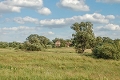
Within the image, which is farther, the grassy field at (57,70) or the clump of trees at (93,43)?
the clump of trees at (93,43)

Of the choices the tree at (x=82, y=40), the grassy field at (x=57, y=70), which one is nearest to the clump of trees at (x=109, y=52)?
the grassy field at (x=57, y=70)

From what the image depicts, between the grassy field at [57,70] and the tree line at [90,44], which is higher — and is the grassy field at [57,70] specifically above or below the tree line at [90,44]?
below

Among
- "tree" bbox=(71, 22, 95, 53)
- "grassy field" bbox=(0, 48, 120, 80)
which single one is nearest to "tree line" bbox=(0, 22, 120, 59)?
"tree" bbox=(71, 22, 95, 53)

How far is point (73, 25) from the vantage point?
74750 millimetres

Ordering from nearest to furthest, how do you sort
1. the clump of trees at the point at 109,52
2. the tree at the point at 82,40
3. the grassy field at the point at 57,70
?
1. the grassy field at the point at 57,70
2. the clump of trees at the point at 109,52
3. the tree at the point at 82,40

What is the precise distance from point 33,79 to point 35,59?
20.9 m

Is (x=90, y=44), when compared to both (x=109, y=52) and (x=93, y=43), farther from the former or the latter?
(x=109, y=52)

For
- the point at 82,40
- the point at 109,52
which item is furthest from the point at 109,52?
the point at 82,40

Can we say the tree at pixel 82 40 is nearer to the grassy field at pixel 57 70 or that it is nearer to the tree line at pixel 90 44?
the tree line at pixel 90 44

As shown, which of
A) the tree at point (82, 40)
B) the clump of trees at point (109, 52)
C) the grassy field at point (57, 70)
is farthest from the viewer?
the tree at point (82, 40)

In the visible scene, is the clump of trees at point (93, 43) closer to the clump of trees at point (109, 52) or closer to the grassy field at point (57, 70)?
the clump of trees at point (109, 52)

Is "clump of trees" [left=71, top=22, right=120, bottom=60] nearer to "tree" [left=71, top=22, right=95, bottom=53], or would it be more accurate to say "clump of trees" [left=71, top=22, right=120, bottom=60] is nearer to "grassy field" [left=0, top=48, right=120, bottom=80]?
"tree" [left=71, top=22, right=95, bottom=53]

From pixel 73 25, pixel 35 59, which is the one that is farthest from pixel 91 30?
pixel 35 59

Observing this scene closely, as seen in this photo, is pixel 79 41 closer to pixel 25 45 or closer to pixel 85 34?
pixel 85 34
